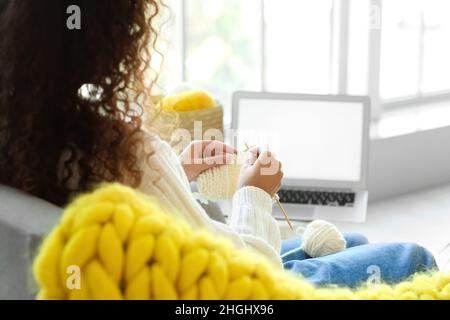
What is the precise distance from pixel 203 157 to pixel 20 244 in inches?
26.8

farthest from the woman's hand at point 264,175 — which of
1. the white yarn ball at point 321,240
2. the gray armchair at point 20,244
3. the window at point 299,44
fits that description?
the window at point 299,44

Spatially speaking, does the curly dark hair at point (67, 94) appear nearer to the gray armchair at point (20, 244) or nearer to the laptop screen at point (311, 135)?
the gray armchair at point (20, 244)

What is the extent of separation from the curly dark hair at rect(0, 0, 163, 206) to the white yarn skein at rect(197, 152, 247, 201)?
1.46 ft

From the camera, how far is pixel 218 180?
4.73 ft

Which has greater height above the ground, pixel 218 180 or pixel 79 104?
pixel 79 104

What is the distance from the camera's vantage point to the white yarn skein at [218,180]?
1443 millimetres

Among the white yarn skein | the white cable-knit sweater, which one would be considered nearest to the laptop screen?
the white yarn skein

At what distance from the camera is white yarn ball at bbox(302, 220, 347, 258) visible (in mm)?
1540

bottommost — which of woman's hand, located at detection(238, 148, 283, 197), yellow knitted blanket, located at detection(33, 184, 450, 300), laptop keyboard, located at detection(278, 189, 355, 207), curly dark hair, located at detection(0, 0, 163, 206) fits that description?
laptop keyboard, located at detection(278, 189, 355, 207)

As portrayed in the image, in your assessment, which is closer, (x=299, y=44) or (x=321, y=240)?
(x=321, y=240)

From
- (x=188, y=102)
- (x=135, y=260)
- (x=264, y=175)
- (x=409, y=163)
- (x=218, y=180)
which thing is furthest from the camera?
(x=409, y=163)

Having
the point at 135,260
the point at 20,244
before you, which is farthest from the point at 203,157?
the point at 135,260

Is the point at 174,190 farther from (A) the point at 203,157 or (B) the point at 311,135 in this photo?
(B) the point at 311,135

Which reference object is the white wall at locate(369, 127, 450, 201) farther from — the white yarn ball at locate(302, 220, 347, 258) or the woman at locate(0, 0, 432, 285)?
the woman at locate(0, 0, 432, 285)
